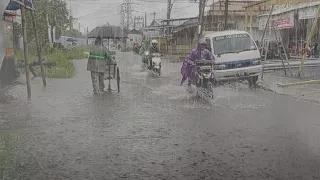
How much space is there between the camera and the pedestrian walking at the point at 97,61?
12188mm

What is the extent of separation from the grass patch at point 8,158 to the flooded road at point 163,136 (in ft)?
0.38

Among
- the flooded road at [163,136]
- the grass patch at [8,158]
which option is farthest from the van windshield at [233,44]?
the grass patch at [8,158]

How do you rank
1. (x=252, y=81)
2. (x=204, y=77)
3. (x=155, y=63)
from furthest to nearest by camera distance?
(x=155, y=63), (x=252, y=81), (x=204, y=77)

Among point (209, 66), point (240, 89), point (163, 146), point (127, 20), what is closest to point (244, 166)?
point (163, 146)

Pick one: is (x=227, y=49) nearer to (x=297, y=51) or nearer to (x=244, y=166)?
(x=244, y=166)

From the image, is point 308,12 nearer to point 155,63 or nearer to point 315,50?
point 315,50

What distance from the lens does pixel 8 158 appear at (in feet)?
16.3

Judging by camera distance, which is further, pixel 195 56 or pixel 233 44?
pixel 233 44

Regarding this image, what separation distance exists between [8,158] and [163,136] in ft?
8.58

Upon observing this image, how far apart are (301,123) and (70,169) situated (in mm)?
4874

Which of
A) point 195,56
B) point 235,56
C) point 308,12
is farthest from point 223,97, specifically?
point 308,12

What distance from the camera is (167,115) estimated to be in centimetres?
881

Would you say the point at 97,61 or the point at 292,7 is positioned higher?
the point at 292,7

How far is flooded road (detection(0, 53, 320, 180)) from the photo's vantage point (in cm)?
496
